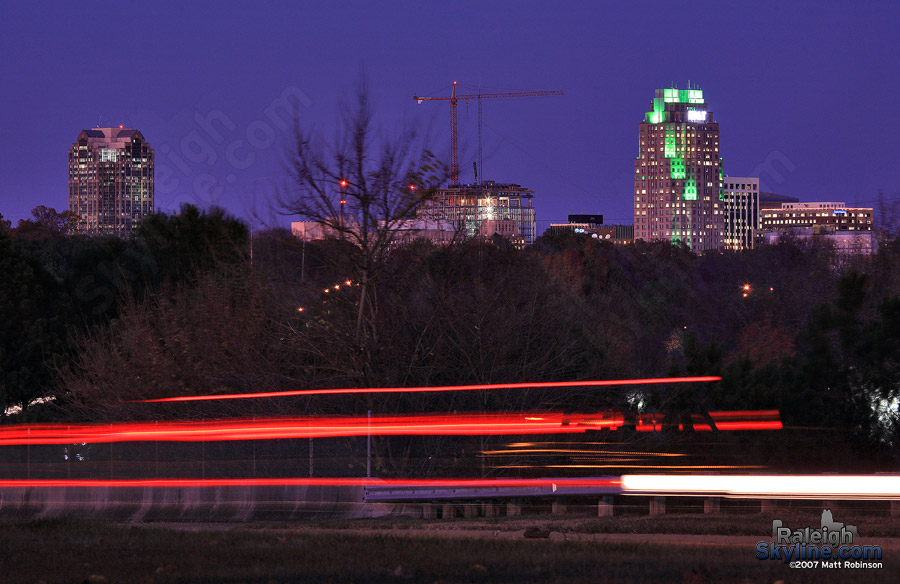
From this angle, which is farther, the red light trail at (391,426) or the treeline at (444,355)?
the treeline at (444,355)

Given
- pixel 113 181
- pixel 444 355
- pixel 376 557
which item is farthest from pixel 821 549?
pixel 113 181

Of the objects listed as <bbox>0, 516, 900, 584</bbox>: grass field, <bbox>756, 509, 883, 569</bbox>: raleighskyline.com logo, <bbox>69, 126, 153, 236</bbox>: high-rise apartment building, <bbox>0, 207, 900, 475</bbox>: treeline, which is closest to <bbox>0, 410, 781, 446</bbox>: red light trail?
<bbox>0, 207, 900, 475</bbox>: treeline

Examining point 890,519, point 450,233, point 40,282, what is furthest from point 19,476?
point 40,282

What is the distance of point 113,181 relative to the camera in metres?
180

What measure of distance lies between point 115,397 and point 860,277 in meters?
14.8

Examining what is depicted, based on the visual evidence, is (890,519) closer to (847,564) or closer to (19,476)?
(847,564)

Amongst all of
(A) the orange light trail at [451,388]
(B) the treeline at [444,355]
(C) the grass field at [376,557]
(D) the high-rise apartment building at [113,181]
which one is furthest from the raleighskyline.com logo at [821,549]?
(D) the high-rise apartment building at [113,181]

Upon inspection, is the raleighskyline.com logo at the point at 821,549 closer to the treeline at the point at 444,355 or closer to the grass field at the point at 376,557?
the grass field at the point at 376,557

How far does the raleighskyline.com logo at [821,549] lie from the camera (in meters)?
8.81

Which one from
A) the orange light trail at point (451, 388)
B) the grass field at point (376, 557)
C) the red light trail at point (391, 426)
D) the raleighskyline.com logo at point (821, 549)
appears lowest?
the grass field at point (376, 557)

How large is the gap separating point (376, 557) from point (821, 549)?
153 inches

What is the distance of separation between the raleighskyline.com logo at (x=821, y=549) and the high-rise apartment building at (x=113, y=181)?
142 metres

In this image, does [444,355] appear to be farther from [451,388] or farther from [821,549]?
[821,549]

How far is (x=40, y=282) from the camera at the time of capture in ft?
133
